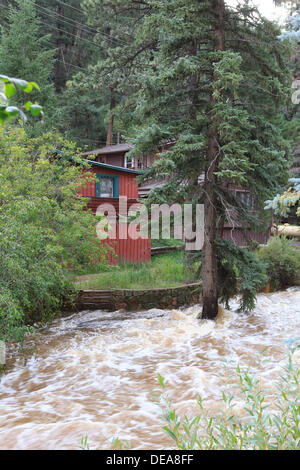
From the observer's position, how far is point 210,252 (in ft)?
29.6

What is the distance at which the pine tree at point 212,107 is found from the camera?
790 centimetres

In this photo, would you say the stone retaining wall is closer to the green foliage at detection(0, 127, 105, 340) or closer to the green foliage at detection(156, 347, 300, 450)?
the green foliage at detection(0, 127, 105, 340)

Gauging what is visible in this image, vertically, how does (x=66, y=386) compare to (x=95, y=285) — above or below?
→ below

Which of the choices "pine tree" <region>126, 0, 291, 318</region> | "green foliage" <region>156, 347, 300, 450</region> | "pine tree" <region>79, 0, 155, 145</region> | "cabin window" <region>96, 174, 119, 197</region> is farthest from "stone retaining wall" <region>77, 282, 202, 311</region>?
"cabin window" <region>96, 174, 119, 197</region>

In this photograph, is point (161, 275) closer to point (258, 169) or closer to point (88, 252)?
point (88, 252)

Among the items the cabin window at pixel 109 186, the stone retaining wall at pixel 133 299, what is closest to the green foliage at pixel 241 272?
the stone retaining wall at pixel 133 299

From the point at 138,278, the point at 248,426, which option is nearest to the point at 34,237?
the point at 138,278

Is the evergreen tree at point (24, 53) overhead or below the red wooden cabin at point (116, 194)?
overhead

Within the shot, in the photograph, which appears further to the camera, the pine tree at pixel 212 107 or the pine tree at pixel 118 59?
the pine tree at pixel 118 59

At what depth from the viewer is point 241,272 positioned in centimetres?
883

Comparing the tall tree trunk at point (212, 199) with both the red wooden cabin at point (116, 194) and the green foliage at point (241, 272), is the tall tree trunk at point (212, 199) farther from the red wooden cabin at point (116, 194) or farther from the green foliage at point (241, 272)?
the red wooden cabin at point (116, 194)

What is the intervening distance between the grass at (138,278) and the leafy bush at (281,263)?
11.1 feet
